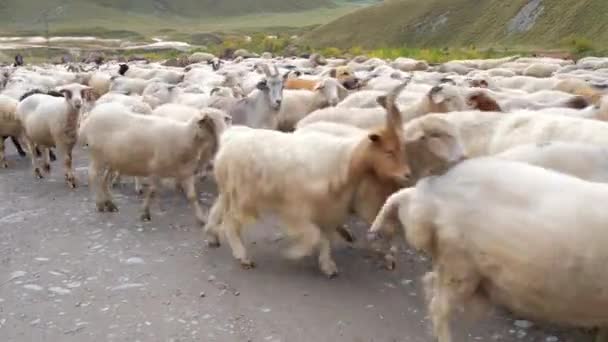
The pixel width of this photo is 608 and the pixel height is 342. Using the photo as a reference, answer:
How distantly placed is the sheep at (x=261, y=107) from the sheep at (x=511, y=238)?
22.3 ft

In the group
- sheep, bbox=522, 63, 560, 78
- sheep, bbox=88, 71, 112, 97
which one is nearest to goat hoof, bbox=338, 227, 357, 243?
sheep, bbox=522, 63, 560, 78

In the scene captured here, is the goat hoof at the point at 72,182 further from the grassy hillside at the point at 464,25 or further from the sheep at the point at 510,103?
the grassy hillside at the point at 464,25

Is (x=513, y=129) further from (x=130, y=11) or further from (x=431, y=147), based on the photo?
(x=130, y=11)

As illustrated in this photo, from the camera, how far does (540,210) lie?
441 cm

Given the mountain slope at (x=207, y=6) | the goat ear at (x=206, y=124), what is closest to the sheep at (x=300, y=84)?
the goat ear at (x=206, y=124)

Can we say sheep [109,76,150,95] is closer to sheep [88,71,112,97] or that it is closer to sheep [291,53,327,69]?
sheep [88,71,112,97]

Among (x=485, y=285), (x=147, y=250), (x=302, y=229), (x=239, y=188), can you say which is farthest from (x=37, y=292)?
(x=485, y=285)

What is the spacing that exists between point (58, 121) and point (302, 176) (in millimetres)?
6291

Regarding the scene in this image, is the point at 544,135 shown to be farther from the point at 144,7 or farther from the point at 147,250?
the point at 144,7

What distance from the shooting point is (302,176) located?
726 cm

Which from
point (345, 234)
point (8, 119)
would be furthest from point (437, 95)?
point (8, 119)

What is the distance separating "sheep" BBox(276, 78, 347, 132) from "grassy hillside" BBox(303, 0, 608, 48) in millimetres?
33623

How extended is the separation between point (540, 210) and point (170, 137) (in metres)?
6.03

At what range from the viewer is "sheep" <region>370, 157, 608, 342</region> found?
4230 millimetres
